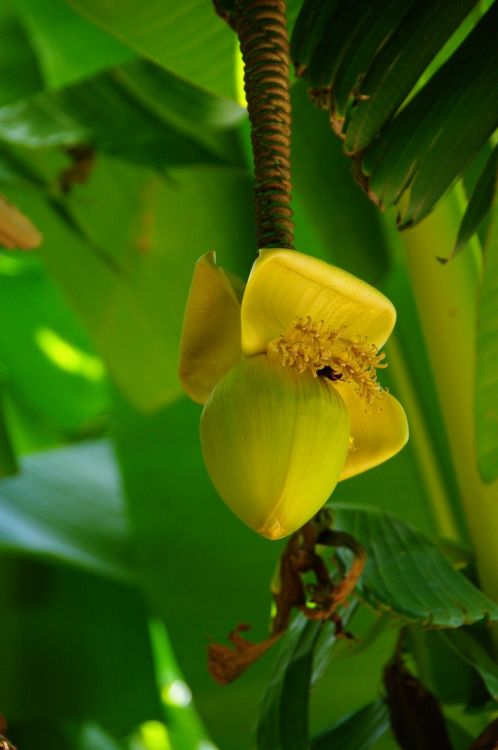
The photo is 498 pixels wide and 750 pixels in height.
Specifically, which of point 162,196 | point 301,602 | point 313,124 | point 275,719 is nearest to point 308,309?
point 301,602

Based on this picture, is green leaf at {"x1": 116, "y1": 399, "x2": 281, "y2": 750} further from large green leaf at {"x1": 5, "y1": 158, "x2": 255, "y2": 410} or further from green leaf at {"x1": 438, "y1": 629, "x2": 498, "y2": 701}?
green leaf at {"x1": 438, "y1": 629, "x2": 498, "y2": 701}

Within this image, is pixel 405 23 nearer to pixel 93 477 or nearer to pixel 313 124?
pixel 313 124

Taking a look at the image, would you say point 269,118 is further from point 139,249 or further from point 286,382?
point 139,249

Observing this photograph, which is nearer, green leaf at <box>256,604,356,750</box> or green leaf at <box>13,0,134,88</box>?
green leaf at <box>256,604,356,750</box>

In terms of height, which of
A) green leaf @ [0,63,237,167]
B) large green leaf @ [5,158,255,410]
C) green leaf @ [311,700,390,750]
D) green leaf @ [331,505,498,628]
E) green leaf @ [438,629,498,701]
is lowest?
large green leaf @ [5,158,255,410]

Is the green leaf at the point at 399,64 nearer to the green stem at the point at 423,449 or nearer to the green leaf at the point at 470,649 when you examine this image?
the green leaf at the point at 470,649

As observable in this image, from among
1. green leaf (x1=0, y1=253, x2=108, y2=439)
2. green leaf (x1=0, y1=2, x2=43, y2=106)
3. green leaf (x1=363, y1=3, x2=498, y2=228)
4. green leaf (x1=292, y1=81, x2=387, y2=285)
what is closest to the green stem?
green leaf (x1=292, y1=81, x2=387, y2=285)

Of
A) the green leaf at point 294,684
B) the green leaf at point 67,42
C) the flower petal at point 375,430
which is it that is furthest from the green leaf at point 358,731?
the green leaf at point 67,42

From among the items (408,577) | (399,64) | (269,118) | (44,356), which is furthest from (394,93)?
(44,356)
